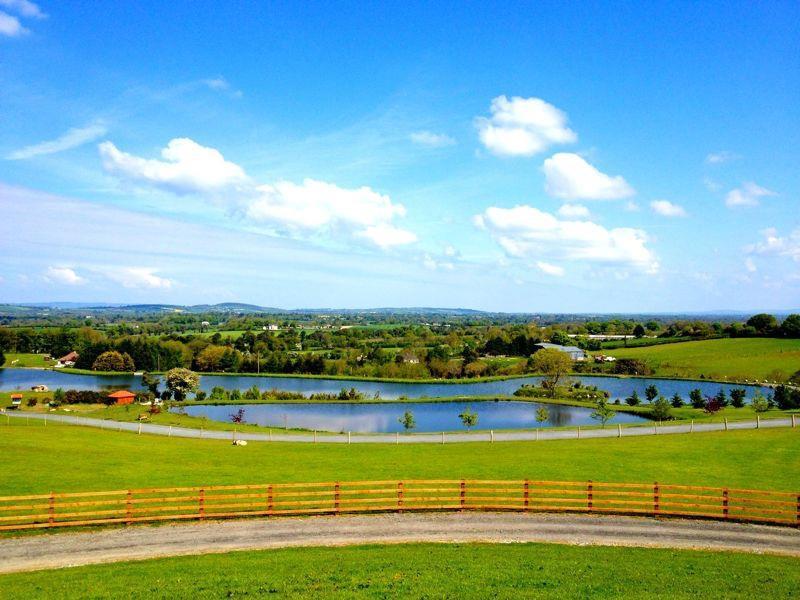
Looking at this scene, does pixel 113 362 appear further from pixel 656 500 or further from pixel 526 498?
pixel 656 500

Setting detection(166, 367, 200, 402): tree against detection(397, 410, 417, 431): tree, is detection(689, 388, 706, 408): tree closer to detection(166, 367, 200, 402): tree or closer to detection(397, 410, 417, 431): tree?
detection(397, 410, 417, 431): tree

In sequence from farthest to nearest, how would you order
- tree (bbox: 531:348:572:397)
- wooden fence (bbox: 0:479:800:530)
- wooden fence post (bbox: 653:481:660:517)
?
tree (bbox: 531:348:572:397)
wooden fence post (bbox: 653:481:660:517)
wooden fence (bbox: 0:479:800:530)

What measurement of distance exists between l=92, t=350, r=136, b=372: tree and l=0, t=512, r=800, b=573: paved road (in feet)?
450

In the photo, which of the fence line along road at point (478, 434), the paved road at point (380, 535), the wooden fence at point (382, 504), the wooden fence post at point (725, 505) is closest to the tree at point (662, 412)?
the fence line along road at point (478, 434)

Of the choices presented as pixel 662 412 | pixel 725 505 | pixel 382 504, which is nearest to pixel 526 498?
pixel 382 504

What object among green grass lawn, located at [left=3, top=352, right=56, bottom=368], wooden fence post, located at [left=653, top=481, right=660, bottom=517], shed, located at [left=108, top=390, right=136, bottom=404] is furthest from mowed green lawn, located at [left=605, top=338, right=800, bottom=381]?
green grass lawn, located at [left=3, top=352, right=56, bottom=368]

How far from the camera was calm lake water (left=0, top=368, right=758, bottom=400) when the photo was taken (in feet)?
348

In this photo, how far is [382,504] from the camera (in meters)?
25.0

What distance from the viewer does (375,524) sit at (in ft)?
73.8

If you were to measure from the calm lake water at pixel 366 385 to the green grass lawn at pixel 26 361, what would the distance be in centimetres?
1563

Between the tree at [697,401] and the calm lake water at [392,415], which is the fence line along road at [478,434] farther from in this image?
the tree at [697,401]

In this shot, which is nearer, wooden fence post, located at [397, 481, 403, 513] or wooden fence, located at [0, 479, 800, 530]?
wooden fence, located at [0, 479, 800, 530]

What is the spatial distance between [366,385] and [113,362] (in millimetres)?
72947

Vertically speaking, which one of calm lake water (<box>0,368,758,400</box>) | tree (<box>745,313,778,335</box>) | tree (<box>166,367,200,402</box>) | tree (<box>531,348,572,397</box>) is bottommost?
calm lake water (<box>0,368,758,400</box>)
